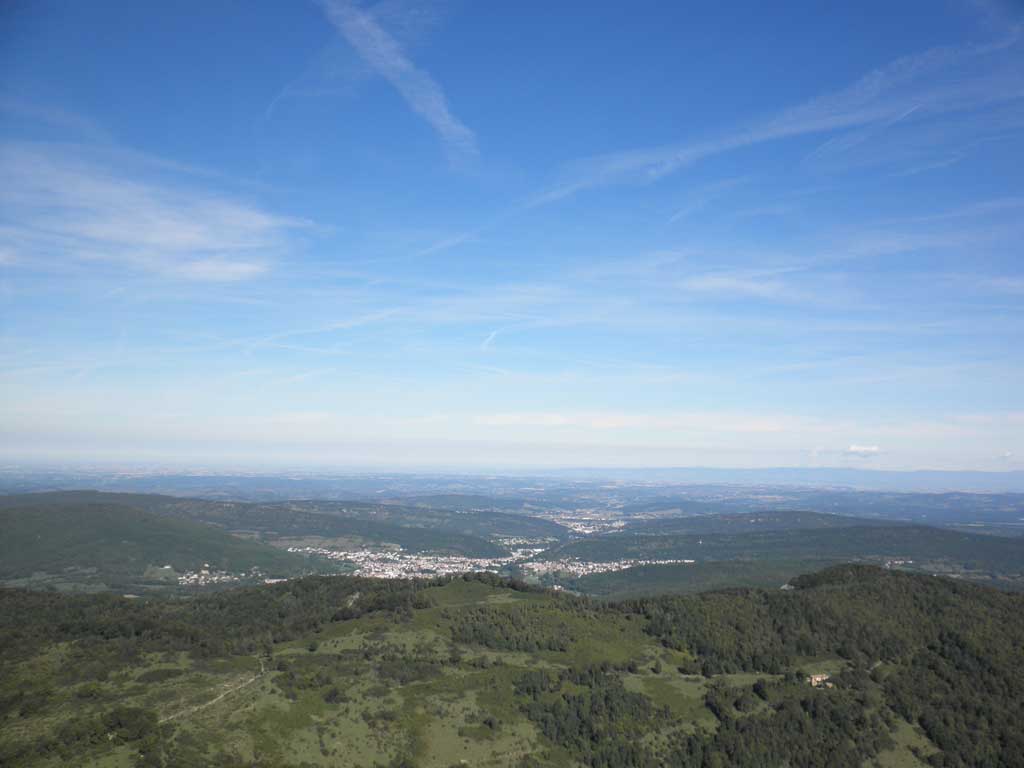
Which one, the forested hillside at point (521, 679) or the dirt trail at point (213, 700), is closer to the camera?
the dirt trail at point (213, 700)

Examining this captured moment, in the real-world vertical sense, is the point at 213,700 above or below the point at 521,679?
above

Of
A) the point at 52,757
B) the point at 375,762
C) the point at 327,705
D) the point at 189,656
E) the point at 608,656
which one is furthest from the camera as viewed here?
the point at 608,656

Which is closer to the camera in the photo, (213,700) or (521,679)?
(213,700)

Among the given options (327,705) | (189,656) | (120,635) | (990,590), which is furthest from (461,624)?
(990,590)

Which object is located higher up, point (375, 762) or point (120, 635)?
point (120, 635)

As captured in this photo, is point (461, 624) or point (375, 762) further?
point (461, 624)

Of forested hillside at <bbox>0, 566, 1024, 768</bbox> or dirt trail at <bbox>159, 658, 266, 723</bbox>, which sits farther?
forested hillside at <bbox>0, 566, 1024, 768</bbox>

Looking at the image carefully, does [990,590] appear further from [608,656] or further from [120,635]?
[120,635]

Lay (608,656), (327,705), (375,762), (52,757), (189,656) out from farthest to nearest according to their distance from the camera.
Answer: (608,656) → (189,656) → (327,705) → (375,762) → (52,757)
